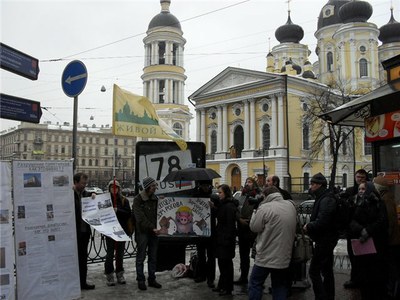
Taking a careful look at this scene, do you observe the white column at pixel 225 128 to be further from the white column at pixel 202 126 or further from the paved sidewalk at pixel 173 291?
the paved sidewalk at pixel 173 291

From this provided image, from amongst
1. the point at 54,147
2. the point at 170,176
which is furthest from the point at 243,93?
the point at 54,147

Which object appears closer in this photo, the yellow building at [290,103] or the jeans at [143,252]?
the jeans at [143,252]

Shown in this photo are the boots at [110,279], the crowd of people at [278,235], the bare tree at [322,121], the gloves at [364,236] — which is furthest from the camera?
the bare tree at [322,121]

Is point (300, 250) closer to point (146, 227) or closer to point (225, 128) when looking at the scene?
point (146, 227)

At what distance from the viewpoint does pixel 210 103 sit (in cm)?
5534

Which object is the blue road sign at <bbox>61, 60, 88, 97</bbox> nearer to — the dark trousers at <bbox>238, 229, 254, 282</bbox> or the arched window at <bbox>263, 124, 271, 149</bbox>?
the dark trousers at <bbox>238, 229, 254, 282</bbox>

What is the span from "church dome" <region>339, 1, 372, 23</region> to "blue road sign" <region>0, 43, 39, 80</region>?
55.1m

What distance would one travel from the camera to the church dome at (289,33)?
6247 cm

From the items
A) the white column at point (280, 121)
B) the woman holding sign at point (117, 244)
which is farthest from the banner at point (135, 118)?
the white column at point (280, 121)

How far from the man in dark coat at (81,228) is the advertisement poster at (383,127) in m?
5.51

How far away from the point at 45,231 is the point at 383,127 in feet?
20.6

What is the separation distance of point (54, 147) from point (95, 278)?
298 ft

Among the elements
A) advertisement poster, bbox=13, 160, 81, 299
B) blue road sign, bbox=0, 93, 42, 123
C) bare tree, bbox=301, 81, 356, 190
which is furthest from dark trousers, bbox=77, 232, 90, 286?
bare tree, bbox=301, 81, 356, 190

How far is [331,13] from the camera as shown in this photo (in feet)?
200
